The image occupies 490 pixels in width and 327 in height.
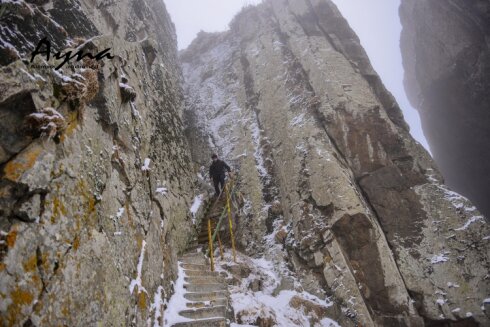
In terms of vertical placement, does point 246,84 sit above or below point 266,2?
below

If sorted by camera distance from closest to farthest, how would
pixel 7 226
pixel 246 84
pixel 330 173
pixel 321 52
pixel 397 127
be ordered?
1. pixel 7 226
2. pixel 330 173
3. pixel 397 127
4. pixel 321 52
5. pixel 246 84

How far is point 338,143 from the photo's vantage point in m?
12.3

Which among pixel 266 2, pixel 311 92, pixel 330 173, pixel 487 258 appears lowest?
pixel 487 258

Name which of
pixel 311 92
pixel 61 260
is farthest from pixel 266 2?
pixel 61 260

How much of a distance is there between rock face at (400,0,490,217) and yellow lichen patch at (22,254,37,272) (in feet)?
73.3

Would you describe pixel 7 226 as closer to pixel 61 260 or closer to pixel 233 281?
pixel 61 260

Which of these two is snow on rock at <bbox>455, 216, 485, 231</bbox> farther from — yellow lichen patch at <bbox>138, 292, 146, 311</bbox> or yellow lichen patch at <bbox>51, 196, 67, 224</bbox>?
yellow lichen patch at <bbox>51, 196, 67, 224</bbox>

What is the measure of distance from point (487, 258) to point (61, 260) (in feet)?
34.9

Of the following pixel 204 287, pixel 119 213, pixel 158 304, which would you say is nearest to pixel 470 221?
pixel 204 287

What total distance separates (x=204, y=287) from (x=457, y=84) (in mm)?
21644

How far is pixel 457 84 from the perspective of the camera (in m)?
20.9

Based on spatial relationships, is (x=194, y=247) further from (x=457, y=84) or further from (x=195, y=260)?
(x=457, y=84)

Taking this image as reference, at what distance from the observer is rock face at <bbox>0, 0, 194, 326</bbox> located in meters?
3.57

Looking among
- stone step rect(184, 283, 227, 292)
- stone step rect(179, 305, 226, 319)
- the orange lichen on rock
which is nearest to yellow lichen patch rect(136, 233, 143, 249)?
stone step rect(179, 305, 226, 319)
